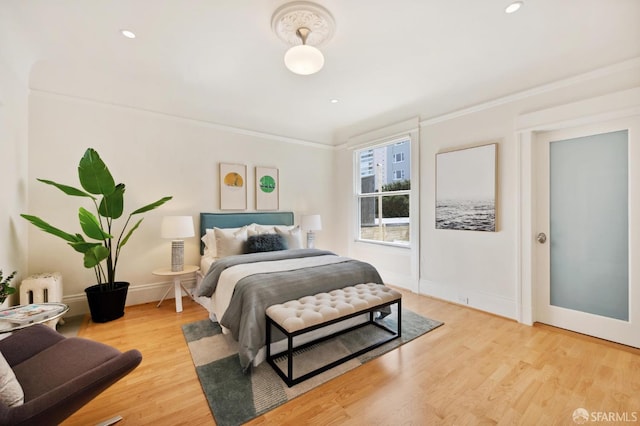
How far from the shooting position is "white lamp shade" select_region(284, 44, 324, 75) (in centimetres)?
211

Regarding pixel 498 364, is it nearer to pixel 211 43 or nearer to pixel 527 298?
pixel 527 298

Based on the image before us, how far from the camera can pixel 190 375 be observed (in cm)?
203

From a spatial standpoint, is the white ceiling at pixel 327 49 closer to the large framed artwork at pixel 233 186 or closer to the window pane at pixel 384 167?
the window pane at pixel 384 167

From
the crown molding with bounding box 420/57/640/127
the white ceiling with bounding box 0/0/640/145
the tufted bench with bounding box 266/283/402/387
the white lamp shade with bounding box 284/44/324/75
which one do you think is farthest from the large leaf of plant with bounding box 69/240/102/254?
the crown molding with bounding box 420/57/640/127

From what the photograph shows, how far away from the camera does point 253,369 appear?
2094 mm

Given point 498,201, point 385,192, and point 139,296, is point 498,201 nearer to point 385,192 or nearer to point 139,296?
point 385,192

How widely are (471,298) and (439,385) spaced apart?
1.80 metres

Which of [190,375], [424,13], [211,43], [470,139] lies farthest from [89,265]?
[470,139]

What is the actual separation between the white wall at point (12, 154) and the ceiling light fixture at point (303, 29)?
2.15m

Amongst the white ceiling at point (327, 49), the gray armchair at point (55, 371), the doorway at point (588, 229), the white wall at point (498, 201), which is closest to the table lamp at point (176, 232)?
the white ceiling at point (327, 49)

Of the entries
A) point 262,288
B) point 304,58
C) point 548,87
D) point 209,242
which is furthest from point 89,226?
point 548,87

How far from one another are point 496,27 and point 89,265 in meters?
4.29

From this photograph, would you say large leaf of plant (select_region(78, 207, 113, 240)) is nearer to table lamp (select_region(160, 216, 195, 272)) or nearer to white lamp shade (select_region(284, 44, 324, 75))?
table lamp (select_region(160, 216, 195, 272))

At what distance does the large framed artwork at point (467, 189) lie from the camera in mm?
3174
